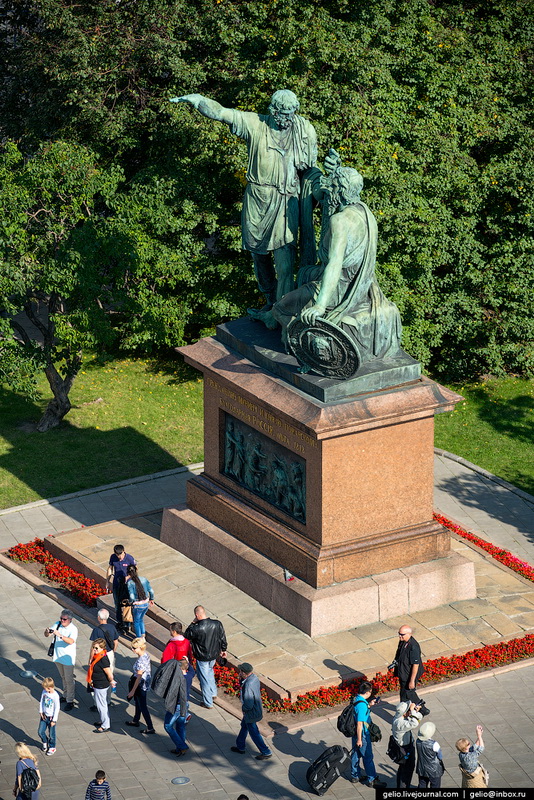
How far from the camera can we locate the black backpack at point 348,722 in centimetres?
1877

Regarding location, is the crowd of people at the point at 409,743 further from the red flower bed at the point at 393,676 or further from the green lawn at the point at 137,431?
the green lawn at the point at 137,431

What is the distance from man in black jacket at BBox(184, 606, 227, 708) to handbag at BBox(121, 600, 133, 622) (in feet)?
6.92

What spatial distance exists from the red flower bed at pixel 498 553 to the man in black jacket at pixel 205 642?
6313 millimetres

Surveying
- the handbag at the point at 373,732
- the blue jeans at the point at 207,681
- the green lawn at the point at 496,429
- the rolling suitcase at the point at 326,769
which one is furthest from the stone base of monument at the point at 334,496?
the green lawn at the point at 496,429

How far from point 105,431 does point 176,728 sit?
12.3m

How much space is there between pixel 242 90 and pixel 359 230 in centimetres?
1108

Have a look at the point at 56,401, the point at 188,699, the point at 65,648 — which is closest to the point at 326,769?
the point at 188,699

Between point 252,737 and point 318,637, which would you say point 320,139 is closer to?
point 318,637

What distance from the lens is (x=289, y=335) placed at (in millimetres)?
22109

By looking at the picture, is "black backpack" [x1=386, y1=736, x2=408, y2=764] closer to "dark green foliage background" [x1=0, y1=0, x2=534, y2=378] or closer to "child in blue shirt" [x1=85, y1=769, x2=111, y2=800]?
"child in blue shirt" [x1=85, y1=769, x2=111, y2=800]

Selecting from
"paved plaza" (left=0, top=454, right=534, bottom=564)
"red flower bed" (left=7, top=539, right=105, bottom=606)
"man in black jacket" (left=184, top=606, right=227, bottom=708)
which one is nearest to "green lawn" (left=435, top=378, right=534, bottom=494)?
"paved plaza" (left=0, top=454, right=534, bottom=564)

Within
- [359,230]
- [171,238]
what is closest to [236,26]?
[171,238]

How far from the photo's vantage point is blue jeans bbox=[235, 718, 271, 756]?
1945 centimetres

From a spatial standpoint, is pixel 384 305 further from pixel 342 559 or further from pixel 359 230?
pixel 342 559
